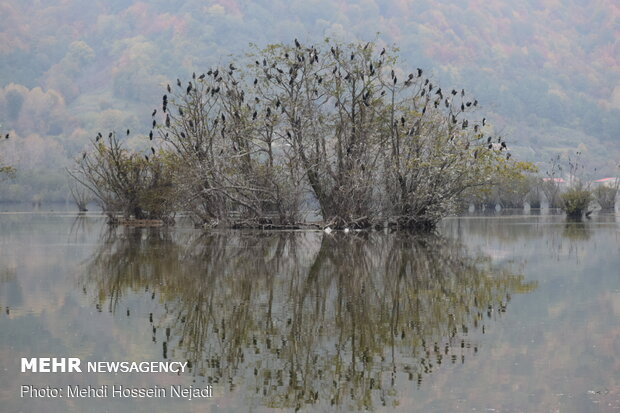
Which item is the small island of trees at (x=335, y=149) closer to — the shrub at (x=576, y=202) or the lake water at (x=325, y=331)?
the lake water at (x=325, y=331)

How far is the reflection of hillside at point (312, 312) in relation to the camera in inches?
276

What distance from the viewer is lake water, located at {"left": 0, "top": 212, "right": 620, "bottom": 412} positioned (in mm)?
6457

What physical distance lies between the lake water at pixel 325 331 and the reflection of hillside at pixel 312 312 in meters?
0.03

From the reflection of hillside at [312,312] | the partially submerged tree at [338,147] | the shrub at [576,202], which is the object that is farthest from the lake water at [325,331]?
the shrub at [576,202]

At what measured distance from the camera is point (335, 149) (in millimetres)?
33719

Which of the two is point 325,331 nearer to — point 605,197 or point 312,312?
point 312,312

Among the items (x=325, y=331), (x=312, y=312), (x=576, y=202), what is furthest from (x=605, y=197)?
(x=325, y=331)

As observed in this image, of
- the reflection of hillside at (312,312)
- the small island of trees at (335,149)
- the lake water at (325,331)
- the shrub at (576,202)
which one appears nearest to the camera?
the lake water at (325,331)

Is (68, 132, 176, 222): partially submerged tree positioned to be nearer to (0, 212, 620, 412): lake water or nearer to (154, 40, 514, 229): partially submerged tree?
(154, 40, 514, 229): partially submerged tree

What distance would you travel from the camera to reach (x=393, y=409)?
6102 millimetres

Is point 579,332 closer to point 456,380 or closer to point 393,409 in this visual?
point 456,380

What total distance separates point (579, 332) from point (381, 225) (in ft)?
83.8

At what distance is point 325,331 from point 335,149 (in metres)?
25.1

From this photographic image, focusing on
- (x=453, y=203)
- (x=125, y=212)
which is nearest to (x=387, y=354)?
(x=453, y=203)
